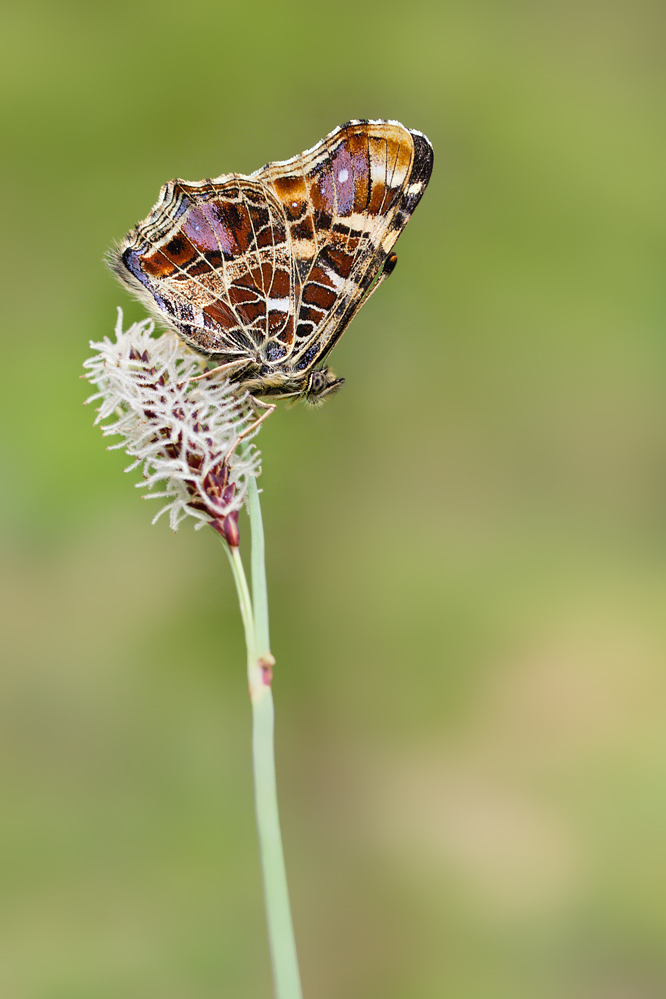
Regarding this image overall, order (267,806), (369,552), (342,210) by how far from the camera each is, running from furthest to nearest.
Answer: (369,552) → (342,210) → (267,806)

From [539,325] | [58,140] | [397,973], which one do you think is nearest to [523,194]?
[539,325]

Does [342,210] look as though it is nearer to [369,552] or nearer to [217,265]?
[217,265]

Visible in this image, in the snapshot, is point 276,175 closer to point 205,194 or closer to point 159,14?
point 205,194

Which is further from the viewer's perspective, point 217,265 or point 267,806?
point 217,265

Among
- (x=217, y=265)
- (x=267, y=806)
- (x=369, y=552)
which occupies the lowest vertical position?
(x=267, y=806)

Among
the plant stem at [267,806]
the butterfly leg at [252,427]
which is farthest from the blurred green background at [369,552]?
the plant stem at [267,806]

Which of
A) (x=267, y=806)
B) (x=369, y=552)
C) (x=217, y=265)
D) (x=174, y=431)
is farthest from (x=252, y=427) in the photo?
(x=369, y=552)
